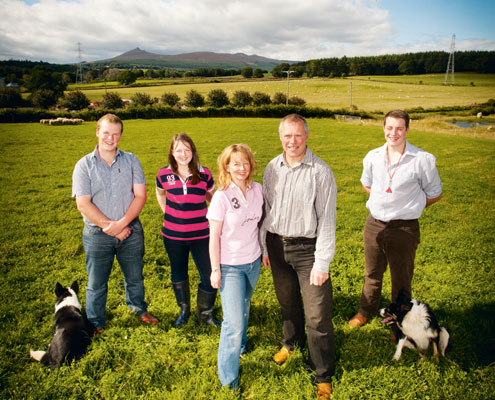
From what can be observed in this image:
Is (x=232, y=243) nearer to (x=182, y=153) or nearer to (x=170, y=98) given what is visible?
(x=182, y=153)

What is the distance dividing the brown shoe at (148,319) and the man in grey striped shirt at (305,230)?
2263 millimetres

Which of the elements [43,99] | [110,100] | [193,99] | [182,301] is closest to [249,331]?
[182,301]

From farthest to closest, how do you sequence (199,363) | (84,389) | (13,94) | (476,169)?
1. (13,94)
2. (476,169)
3. (199,363)
4. (84,389)

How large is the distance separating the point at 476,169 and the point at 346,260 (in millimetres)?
13696

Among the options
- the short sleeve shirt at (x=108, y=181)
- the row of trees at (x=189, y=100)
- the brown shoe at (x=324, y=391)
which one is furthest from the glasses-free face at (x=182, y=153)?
the row of trees at (x=189, y=100)

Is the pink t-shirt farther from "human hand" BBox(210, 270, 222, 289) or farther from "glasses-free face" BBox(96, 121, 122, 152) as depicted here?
"glasses-free face" BBox(96, 121, 122, 152)

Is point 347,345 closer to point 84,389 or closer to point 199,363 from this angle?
point 199,363

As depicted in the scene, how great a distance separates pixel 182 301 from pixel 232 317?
1632 millimetres

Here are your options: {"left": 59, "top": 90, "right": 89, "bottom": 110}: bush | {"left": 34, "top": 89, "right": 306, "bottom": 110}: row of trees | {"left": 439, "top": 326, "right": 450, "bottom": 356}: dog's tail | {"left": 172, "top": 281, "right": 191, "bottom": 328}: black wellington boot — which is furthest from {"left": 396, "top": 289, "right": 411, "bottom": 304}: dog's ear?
{"left": 59, "top": 90, "right": 89, "bottom": 110}: bush

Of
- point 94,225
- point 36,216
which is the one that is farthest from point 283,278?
point 36,216

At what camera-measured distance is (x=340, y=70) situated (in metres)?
110

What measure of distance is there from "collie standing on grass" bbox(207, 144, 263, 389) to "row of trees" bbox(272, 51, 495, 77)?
319 ft

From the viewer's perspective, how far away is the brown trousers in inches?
150

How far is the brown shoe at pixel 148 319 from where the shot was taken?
4434 millimetres
